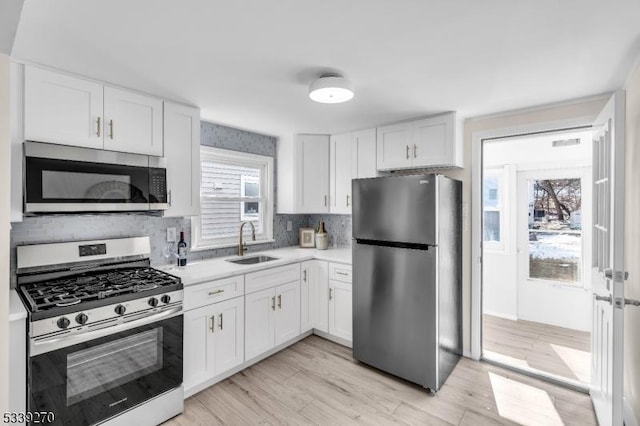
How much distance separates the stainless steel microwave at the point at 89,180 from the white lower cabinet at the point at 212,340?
88cm

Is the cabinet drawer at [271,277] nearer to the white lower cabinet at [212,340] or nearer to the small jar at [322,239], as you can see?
the white lower cabinet at [212,340]

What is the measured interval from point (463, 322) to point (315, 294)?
1.47 m

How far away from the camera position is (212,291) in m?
2.41

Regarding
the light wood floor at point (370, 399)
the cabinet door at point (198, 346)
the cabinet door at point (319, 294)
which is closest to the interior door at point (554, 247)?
the light wood floor at point (370, 399)

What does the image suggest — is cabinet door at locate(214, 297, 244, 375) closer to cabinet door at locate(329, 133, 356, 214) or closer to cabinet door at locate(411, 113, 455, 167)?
cabinet door at locate(329, 133, 356, 214)

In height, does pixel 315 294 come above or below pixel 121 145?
below

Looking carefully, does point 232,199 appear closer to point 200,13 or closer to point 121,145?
point 121,145

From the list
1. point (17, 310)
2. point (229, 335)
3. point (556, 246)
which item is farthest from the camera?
point (556, 246)

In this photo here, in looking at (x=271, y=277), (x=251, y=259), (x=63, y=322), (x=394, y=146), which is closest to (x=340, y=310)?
(x=271, y=277)

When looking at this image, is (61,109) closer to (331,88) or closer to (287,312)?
(331,88)

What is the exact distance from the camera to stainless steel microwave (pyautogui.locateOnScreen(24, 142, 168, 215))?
5.98 feet

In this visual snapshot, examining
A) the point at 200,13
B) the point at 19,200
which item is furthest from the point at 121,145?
the point at 200,13

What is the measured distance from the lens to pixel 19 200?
179 cm

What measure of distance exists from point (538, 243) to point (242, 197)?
142 inches
